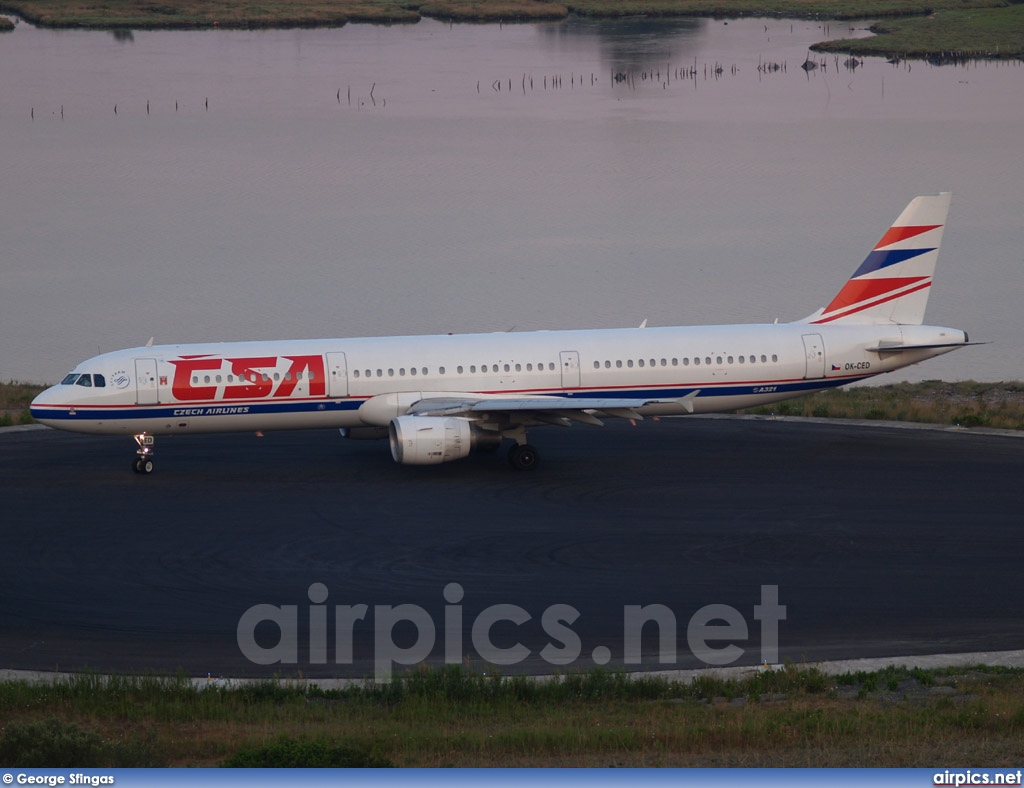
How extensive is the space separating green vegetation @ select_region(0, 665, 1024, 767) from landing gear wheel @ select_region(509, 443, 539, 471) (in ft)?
43.4

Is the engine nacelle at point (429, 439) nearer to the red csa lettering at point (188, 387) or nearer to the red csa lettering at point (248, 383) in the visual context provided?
the red csa lettering at point (248, 383)

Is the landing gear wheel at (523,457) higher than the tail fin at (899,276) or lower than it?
lower

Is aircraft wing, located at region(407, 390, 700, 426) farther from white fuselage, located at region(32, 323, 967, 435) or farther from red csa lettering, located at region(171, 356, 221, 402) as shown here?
red csa lettering, located at region(171, 356, 221, 402)

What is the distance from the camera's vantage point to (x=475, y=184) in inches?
3420

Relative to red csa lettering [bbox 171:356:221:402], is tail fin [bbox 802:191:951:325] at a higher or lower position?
higher

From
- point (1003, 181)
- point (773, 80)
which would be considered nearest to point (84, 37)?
point (773, 80)

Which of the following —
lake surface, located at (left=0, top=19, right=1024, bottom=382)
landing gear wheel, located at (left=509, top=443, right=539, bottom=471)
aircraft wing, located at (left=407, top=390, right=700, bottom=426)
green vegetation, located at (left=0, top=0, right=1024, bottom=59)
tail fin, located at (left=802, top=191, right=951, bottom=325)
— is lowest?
landing gear wheel, located at (left=509, top=443, right=539, bottom=471)

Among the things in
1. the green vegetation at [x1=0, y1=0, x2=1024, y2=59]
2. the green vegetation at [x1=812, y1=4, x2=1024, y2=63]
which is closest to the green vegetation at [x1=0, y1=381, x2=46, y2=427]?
the green vegetation at [x1=0, y1=0, x2=1024, y2=59]

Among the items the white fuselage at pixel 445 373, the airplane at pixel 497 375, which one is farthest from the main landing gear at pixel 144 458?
the white fuselage at pixel 445 373

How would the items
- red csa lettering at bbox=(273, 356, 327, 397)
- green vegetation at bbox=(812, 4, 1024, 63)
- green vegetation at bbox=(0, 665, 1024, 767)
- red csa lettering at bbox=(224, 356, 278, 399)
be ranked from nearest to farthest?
green vegetation at bbox=(0, 665, 1024, 767), red csa lettering at bbox=(224, 356, 278, 399), red csa lettering at bbox=(273, 356, 327, 397), green vegetation at bbox=(812, 4, 1024, 63)

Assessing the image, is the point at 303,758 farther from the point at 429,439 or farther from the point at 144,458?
the point at 144,458

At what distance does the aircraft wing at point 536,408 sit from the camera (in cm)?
3541

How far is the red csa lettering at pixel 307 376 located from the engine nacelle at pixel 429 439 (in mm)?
2257

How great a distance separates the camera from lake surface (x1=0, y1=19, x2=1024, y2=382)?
65000 mm
